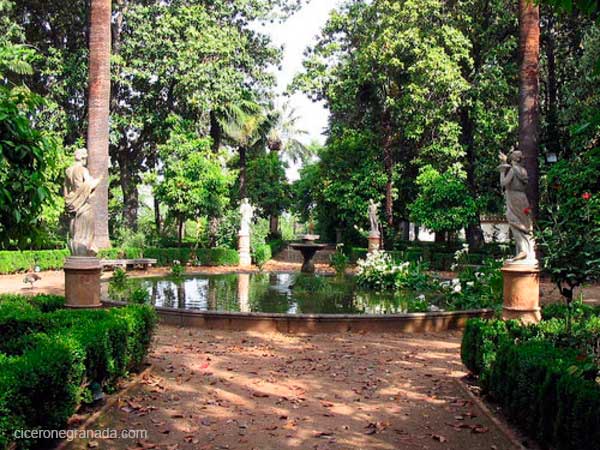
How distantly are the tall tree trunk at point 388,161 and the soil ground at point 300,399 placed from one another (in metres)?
18.7

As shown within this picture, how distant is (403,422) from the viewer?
5.19 metres

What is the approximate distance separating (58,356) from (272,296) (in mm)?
8698

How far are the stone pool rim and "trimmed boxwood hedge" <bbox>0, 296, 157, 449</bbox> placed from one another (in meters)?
2.78

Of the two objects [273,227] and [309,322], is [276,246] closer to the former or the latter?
[273,227]

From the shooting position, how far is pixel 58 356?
435 cm

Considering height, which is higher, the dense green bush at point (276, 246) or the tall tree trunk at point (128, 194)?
the tall tree trunk at point (128, 194)

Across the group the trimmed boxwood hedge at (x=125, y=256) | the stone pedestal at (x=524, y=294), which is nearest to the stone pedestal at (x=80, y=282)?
the stone pedestal at (x=524, y=294)

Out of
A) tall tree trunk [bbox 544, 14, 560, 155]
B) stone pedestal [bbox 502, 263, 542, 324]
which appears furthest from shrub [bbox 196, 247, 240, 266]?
stone pedestal [bbox 502, 263, 542, 324]

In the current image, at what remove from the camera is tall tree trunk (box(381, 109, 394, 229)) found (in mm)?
27062

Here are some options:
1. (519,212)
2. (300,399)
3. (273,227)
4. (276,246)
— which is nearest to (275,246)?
(276,246)

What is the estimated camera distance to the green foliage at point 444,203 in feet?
74.2

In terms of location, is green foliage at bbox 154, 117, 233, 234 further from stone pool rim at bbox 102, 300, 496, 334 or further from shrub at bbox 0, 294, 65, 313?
shrub at bbox 0, 294, 65, 313
